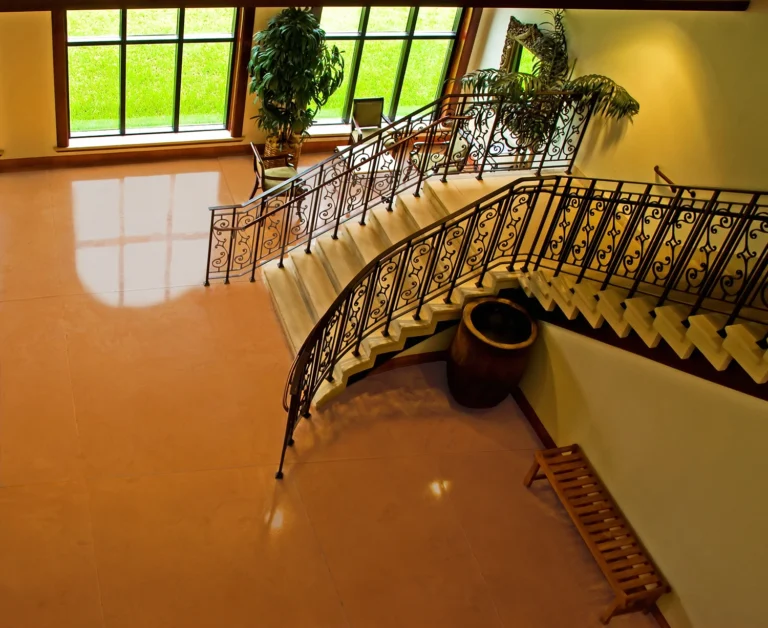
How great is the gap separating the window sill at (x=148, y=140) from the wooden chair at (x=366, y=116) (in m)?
1.47

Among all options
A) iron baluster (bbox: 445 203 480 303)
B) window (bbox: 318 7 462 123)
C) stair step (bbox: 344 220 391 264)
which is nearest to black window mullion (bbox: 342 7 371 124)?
window (bbox: 318 7 462 123)

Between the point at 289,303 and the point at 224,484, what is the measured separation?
205cm

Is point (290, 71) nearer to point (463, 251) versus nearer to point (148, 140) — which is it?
point (148, 140)

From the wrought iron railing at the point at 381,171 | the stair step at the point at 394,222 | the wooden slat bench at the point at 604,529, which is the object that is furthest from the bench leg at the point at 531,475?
the wrought iron railing at the point at 381,171

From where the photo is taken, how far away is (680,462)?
5398 mm

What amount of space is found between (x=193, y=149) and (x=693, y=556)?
7217 mm

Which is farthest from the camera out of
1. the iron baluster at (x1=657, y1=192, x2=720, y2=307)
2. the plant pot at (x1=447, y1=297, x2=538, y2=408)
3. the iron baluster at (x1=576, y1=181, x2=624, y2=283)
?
the plant pot at (x1=447, y1=297, x2=538, y2=408)

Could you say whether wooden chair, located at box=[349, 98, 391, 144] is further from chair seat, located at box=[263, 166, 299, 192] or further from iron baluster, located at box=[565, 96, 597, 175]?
iron baluster, located at box=[565, 96, 597, 175]

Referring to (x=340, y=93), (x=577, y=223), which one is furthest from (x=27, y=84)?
(x=577, y=223)

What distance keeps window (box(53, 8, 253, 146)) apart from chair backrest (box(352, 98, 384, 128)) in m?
1.41

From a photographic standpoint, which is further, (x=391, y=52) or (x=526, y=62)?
(x=391, y=52)

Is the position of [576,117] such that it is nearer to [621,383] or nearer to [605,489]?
[621,383]

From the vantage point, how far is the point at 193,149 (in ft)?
31.6

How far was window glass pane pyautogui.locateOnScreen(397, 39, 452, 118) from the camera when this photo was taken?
10.3 meters
